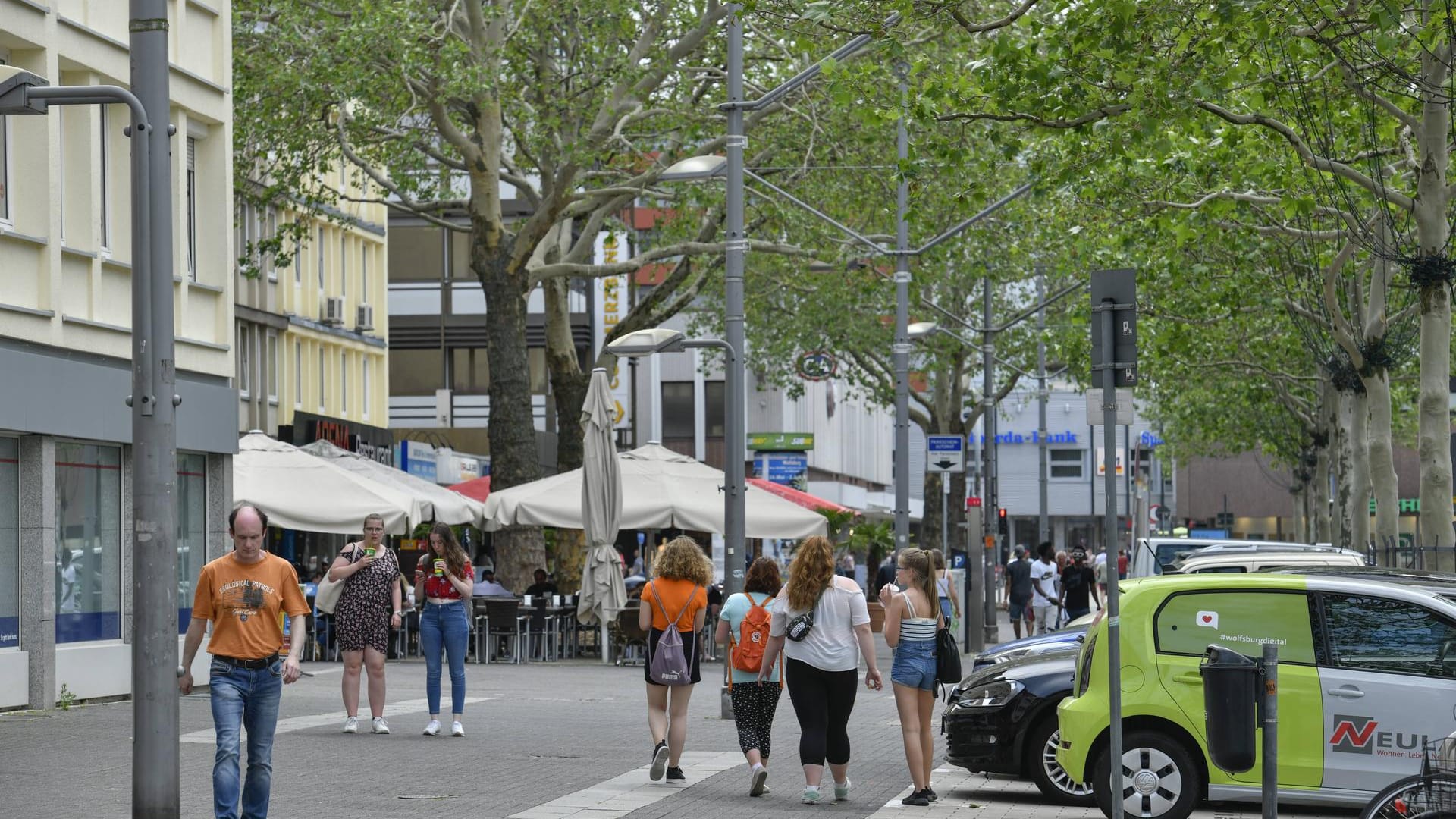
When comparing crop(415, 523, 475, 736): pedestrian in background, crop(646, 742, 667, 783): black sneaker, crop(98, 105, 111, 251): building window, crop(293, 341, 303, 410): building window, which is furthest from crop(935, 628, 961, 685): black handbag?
crop(293, 341, 303, 410): building window

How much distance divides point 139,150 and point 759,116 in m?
21.8

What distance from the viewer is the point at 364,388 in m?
49.5

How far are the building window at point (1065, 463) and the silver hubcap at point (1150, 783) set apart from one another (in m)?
91.1

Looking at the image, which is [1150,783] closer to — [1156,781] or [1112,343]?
[1156,781]

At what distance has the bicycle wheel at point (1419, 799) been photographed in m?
8.14

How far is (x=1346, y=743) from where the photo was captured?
11.3 metres

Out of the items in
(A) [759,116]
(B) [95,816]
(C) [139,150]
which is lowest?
(B) [95,816]

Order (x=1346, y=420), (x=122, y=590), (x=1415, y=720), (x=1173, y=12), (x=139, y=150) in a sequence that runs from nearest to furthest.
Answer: (x=139, y=150) → (x=1415, y=720) → (x=1173, y=12) → (x=122, y=590) → (x=1346, y=420)

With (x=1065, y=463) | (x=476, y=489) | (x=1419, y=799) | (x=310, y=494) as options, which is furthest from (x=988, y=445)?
(x=1065, y=463)

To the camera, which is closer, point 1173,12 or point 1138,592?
point 1138,592

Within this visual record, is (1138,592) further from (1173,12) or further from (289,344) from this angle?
(289,344)

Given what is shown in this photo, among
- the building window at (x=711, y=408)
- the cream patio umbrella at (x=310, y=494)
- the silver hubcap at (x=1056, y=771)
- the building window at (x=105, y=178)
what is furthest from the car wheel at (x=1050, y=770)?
the building window at (x=711, y=408)

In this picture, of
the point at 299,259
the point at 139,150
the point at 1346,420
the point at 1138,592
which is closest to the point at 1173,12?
the point at 1138,592

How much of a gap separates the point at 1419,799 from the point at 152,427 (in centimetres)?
618
